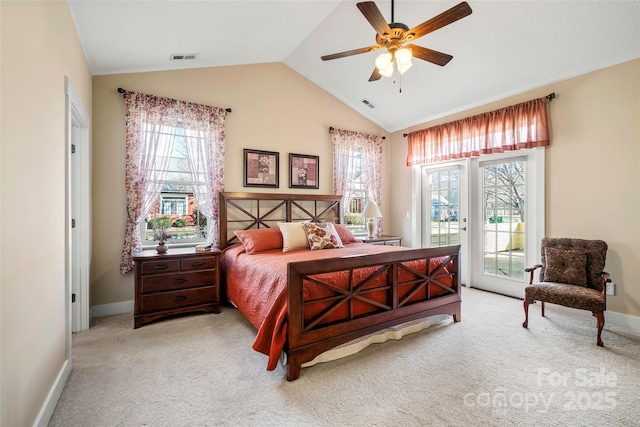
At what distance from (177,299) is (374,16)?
331 centimetres

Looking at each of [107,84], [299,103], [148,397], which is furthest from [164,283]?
[299,103]

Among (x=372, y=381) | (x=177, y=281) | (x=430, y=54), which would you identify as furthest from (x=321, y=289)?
(x=430, y=54)

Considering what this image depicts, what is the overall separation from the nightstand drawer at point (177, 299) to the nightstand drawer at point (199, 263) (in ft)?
0.81

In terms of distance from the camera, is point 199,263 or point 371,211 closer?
point 199,263

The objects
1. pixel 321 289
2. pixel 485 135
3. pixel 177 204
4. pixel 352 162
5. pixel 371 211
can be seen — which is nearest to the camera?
pixel 321 289

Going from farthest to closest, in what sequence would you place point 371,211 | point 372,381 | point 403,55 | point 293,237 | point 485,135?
point 371,211, point 485,135, point 293,237, point 403,55, point 372,381

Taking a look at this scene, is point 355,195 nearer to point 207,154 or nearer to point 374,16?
point 207,154

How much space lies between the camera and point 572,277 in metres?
3.12

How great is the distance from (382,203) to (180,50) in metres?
3.99

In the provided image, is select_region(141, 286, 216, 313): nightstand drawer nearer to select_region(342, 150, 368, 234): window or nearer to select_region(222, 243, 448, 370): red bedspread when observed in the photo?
select_region(222, 243, 448, 370): red bedspread

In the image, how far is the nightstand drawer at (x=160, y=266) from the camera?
10.2 ft

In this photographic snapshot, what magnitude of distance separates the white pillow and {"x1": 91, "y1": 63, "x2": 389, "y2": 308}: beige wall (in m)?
0.94

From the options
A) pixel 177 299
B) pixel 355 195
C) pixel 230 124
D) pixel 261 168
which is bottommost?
pixel 177 299

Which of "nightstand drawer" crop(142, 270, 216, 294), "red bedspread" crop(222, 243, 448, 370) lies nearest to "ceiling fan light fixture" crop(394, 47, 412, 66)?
"red bedspread" crop(222, 243, 448, 370)
